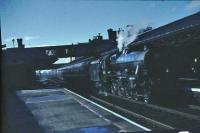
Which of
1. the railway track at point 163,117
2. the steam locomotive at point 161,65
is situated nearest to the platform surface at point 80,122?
the railway track at point 163,117

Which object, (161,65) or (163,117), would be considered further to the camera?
(161,65)

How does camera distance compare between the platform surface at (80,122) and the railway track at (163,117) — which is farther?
the railway track at (163,117)

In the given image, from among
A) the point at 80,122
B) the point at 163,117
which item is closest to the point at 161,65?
the point at 163,117

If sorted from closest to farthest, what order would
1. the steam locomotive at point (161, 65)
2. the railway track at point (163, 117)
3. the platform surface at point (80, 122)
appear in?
the platform surface at point (80, 122) → the railway track at point (163, 117) → the steam locomotive at point (161, 65)

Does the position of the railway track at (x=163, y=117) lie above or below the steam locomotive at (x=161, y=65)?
below

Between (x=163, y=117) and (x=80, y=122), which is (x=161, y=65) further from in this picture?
(x=80, y=122)

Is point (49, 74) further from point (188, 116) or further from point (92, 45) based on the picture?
point (188, 116)

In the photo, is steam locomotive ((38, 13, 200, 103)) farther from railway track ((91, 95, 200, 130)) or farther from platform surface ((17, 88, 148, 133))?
platform surface ((17, 88, 148, 133))

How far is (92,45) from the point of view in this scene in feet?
113

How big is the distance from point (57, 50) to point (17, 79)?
179 inches

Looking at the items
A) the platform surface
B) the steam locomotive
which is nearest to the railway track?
the platform surface

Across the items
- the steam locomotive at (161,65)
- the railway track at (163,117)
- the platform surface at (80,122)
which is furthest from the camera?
the steam locomotive at (161,65)

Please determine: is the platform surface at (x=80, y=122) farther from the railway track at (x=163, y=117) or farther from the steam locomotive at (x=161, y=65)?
the steam locomotive at (x=161, y=65)

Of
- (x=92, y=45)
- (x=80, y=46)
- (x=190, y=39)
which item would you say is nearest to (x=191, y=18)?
(x=190, y=39)
